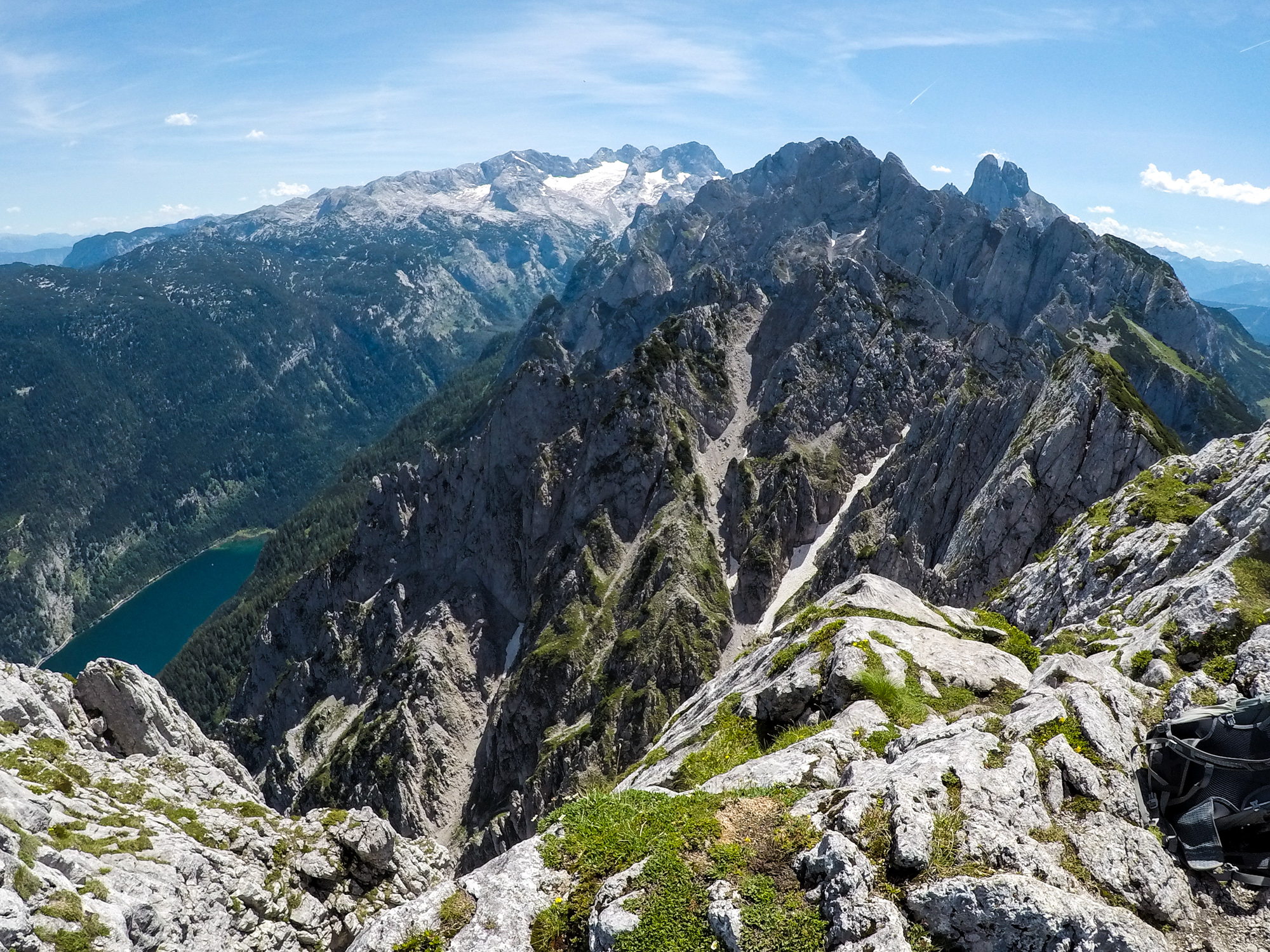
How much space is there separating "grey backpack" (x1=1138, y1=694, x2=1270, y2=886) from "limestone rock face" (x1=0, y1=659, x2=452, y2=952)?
25259 mm

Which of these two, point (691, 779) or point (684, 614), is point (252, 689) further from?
point (691, 779)

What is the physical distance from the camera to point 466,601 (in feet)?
412

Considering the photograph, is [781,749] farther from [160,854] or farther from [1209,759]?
[160,854]

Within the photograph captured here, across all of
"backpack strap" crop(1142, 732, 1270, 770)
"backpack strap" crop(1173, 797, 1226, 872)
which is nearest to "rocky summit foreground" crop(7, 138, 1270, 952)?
"backpack strap" crop(1173, 797, 1226, 872)

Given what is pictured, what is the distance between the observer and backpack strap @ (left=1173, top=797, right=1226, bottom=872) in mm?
12758

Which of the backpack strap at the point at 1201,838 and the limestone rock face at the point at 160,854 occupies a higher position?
the backpack strap at the point at 1201,838

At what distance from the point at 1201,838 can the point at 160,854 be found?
29203 mm

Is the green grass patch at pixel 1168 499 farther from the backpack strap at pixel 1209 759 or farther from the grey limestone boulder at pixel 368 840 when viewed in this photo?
the grey limestone boulder at pixel 368 840

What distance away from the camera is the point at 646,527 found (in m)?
118

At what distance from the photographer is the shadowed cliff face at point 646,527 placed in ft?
251

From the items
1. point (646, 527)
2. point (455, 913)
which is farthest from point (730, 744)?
point (646, 527)

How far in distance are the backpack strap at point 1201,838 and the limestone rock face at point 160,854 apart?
2505 cm

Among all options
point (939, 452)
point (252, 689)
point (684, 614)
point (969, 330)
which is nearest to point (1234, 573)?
point (939, 452)

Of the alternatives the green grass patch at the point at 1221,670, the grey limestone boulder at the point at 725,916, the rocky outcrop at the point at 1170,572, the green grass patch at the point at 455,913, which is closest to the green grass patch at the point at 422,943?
the green grass patch at the point at 455,913
